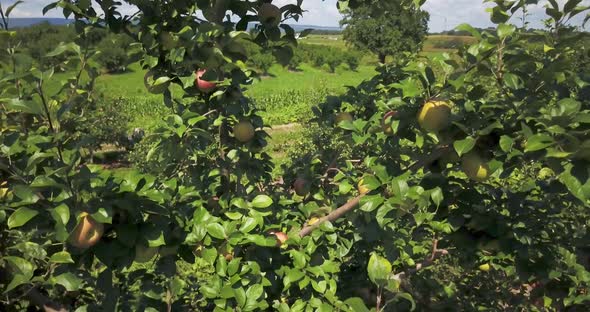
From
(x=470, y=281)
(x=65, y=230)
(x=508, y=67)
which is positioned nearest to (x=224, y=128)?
(x=65, y=230)

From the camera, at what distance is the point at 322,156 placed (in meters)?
2.52

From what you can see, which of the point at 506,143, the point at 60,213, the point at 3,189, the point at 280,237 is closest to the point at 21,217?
the point at 60,213

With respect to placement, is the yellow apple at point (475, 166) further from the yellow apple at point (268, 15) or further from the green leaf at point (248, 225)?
the yellow apple at point (268, 15)

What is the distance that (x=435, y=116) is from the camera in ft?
4.46

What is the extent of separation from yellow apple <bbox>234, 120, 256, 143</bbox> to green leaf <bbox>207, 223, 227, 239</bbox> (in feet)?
2.16

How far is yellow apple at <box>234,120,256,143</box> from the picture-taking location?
2.00 meters

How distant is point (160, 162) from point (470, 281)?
2.02 meters

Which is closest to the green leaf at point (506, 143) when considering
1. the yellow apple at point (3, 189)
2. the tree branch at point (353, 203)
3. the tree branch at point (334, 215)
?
the tree branch at point (353, 203)

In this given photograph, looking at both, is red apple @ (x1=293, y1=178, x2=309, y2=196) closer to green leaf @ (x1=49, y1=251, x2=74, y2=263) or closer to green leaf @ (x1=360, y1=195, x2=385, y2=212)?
green leaf @ (x1=360, y1=195, x2=385, y2=212)

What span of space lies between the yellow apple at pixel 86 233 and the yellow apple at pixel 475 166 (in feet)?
3.64

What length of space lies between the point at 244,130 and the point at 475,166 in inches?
40.0

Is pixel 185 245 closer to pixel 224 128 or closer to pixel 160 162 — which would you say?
pixel 160 162

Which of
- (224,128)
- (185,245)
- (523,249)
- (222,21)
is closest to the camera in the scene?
(185,245)

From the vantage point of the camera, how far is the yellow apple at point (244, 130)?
2.00 m
